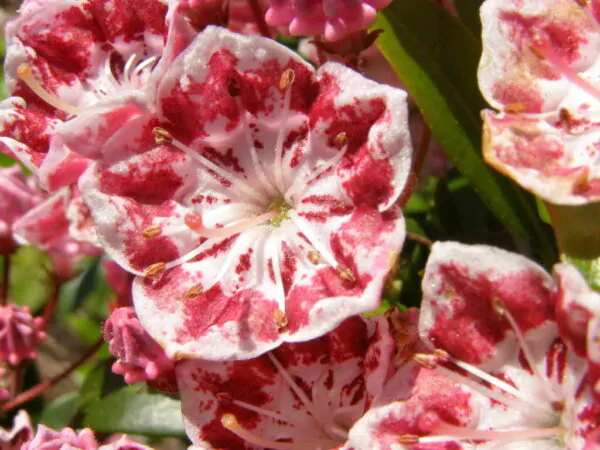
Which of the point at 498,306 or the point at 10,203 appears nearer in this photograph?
the point at 498,306

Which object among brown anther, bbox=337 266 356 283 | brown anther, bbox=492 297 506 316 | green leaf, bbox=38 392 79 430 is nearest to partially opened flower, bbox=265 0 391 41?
brown anther, bbox=337 266 356 283

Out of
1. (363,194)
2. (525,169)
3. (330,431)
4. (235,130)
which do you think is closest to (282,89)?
(235,130)

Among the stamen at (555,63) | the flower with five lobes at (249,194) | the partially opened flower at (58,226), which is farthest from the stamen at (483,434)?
the partially opened flower at (58,226)

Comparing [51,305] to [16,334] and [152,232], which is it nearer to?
[16,334]

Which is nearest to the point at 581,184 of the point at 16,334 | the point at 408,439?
the point at 408,439

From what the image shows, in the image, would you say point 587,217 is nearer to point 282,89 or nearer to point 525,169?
point 525,169

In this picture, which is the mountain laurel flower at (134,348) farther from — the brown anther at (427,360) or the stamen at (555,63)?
the stamen at (555,63)
